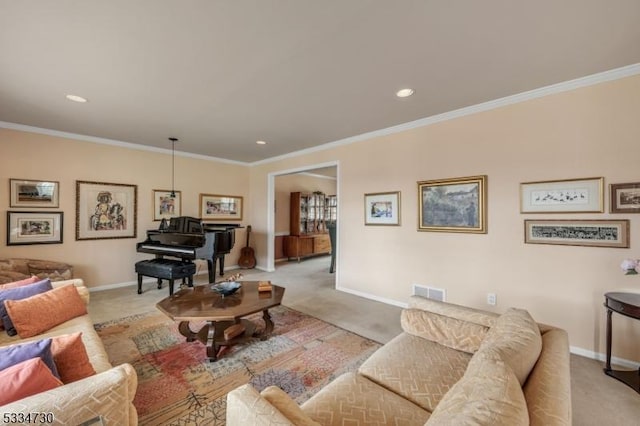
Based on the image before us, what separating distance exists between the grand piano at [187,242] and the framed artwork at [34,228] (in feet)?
3.76

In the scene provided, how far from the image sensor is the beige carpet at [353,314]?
6.10 ft

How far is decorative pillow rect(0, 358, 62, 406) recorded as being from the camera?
40.2 inches

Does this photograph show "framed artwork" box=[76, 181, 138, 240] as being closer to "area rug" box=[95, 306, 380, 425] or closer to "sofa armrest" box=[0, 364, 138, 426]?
"area rug" box=[95, 306, 380, 425]

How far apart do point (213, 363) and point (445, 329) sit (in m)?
1.98

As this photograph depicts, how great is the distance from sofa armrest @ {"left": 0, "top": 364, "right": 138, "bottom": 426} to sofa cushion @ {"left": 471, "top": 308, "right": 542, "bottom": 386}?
1.47 meters

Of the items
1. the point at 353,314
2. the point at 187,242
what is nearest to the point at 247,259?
the point at 187,242

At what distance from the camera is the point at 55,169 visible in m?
4.26

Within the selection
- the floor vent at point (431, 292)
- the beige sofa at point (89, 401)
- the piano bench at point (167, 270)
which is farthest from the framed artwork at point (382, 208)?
the beige sofa at point (89, 401)

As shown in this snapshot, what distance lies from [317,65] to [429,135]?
199 centimetres

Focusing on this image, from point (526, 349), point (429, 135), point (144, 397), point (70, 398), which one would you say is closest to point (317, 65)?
point (429, 135)

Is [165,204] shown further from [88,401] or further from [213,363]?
[88,401]

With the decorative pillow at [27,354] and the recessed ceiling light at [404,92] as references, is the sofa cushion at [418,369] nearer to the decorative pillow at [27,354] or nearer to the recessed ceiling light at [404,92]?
the decorative pillow at [27,354]

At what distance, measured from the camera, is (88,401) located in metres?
1.02

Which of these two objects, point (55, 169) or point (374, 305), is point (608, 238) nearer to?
point (374, 305)
